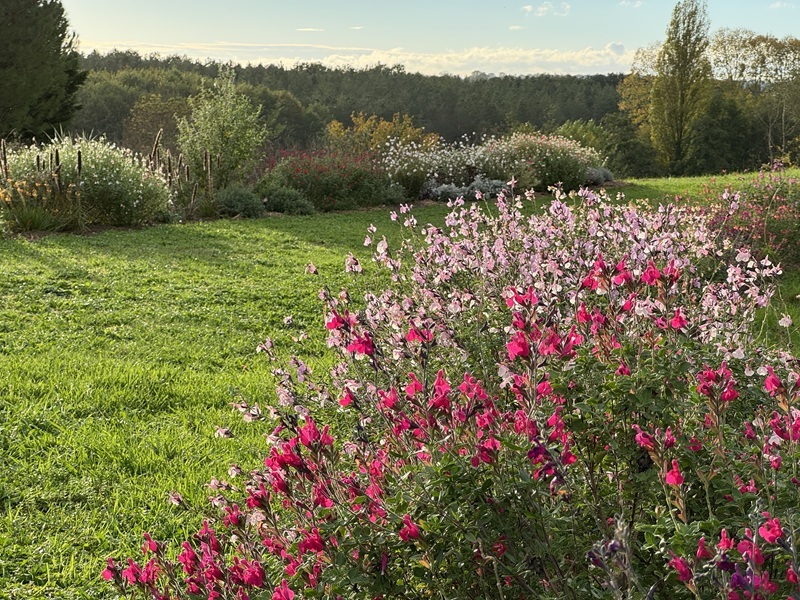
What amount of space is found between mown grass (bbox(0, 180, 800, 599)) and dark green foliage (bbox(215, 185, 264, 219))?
3.80 metres

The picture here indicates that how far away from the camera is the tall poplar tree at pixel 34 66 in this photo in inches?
858

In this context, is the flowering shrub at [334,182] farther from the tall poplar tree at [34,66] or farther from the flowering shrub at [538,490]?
the flowering shrub at [538,490]

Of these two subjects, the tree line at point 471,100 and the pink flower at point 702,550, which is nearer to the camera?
the pink flower at point 702,550

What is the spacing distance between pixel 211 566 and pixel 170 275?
7.16 m

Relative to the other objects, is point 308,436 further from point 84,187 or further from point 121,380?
point 84,187

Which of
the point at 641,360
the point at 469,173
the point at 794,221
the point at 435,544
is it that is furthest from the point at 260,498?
the point at 469,173

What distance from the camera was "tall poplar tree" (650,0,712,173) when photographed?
111 feet

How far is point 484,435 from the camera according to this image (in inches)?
75.9

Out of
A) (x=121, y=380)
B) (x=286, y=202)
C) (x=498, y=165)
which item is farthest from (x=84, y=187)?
(x=498, y=165)

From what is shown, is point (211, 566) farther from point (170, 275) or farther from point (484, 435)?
point (170, 275)

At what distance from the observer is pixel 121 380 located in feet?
16.6

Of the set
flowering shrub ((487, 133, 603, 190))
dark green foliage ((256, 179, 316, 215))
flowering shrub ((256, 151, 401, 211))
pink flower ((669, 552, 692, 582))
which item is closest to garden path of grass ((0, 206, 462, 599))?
pink flower ((669, 552, 692, 582))

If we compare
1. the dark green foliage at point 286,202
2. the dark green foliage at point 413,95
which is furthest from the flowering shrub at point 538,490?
the dark green foliage at point 413,95

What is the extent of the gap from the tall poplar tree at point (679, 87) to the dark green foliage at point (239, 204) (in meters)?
27.3
